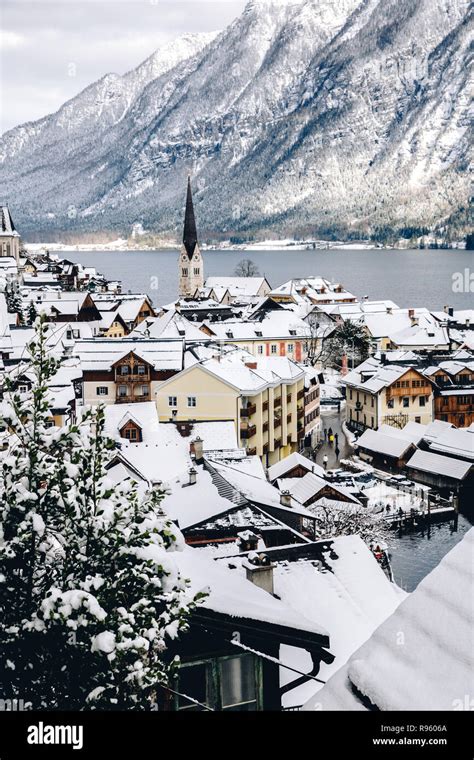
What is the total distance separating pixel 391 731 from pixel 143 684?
221 centimetres

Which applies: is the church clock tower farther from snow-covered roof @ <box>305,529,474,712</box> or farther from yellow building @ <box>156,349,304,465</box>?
snow-covered roof @ <box>305,529,474,712</box>

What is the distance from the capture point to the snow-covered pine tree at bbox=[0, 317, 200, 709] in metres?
5.75

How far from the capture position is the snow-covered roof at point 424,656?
12.9ft

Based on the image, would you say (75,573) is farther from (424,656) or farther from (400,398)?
(400,398)

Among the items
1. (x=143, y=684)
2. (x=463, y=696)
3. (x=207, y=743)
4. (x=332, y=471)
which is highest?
(x=463, y=696)

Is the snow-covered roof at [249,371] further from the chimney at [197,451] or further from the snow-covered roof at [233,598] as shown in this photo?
the snow-covered roof at [233,598]

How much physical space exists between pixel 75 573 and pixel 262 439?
2767 cm

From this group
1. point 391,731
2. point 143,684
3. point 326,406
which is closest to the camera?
point 391,731

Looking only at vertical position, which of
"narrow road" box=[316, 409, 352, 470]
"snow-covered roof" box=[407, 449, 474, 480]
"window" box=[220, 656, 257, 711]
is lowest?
"narrow road" box=[316, 409, 352, 470]

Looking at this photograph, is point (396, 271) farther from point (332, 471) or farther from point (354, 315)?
point (332, 471)

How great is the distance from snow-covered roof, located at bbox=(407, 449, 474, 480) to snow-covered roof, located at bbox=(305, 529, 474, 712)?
3003cm

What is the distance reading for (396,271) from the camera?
17425 centimetres

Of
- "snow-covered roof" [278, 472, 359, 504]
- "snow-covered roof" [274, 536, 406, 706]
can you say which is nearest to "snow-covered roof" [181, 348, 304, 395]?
"snow-covered roof" [278, 472, 359, 504]

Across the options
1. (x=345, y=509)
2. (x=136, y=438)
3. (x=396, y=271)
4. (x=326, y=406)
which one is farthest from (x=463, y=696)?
(x=396, y=271)
